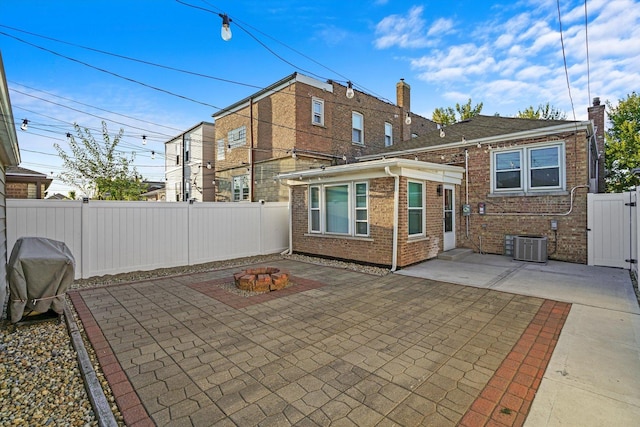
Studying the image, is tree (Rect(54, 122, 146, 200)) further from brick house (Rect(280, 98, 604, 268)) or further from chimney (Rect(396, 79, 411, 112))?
chimney (Rect(396, 79, 411, 112))

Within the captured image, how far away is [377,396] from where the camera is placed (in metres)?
2.57

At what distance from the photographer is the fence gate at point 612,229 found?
7578 mm

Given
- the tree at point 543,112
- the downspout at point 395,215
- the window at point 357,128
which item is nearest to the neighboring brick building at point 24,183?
the window at point 357,128

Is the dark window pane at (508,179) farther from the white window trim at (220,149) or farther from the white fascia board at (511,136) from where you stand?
the white window trim at (220,149)

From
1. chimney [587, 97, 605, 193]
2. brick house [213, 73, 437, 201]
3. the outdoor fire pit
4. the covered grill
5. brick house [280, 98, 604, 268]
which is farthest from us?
brick house [213, 73, 437, 201]

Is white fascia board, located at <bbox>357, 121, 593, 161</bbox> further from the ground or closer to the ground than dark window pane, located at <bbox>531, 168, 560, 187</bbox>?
further from the ground

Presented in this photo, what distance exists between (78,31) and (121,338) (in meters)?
6.92

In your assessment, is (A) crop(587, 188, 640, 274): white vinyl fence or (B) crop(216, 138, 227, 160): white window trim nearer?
(A) crop(587, 188, 640, 274): white vinyl fence

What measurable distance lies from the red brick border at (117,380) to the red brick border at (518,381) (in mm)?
2477

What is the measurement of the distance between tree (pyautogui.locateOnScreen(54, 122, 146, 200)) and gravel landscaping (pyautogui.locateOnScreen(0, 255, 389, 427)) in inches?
418

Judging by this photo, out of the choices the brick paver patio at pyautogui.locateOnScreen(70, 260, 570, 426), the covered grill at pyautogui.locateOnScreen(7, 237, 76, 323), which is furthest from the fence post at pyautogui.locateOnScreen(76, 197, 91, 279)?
the covered grill at pyautogui.locateOnScreen(7, 237, 76, 323)

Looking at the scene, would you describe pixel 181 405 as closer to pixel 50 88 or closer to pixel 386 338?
pixel 386 338

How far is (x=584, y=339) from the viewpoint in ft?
12.1

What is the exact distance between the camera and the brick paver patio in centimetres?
239
